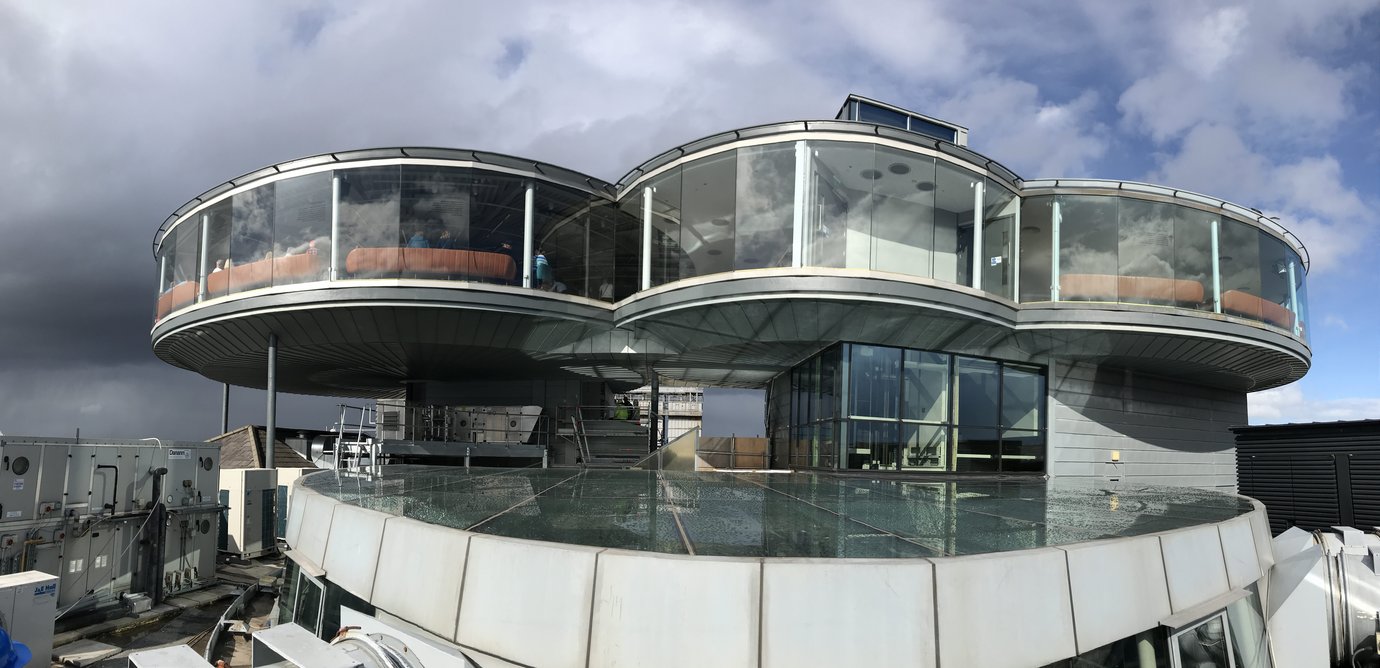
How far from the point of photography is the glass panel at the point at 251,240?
1897 cm

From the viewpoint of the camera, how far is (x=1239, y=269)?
19172 mm

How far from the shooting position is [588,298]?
1936 centimetres

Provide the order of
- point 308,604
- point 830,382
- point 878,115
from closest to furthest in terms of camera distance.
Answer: point 308,604
point 830,382
point 878,115

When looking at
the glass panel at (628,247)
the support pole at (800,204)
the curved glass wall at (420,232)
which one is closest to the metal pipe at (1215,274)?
the support pole at (800,204)

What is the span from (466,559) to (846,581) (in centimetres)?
261

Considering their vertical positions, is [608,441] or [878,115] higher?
[878,115]

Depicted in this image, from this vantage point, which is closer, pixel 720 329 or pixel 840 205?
pixel 840 205

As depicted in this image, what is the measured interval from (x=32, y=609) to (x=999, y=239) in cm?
1871

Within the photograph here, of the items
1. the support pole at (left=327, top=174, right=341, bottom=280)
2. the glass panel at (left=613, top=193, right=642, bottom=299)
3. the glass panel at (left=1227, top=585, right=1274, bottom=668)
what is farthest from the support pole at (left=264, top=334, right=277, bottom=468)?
the glass panel at (left=1227, top=585, right=1274, bottom=668)

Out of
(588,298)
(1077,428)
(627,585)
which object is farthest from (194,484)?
(1077,428)

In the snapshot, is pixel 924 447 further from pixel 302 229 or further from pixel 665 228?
pixel 302 229

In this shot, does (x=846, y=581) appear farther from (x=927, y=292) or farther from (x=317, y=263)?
(x=317, y=263)

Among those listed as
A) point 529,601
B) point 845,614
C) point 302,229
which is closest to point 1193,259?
point 845,614

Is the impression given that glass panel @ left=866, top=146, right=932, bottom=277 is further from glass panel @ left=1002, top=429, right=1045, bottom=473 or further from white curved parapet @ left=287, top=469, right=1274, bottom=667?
white curved parapet @ left=287, top=469, right=1274, bottom=667
